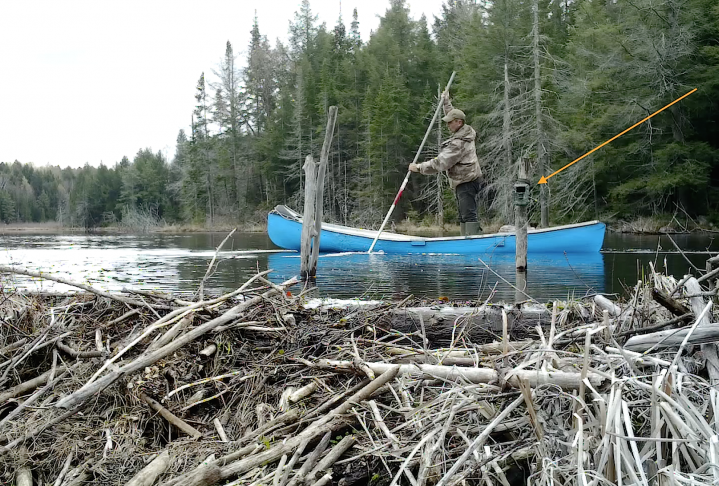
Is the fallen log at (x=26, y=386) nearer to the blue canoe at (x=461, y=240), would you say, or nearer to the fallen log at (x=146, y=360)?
the fallen log at (x=146, y=360)

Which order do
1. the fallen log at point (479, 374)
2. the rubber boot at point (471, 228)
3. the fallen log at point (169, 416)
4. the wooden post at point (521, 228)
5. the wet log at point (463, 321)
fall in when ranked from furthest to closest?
1. the rubber boot at point (471, 228)
2. the wooden post at point (521, 228)
3. the wet log at point (463, 321)
4. the fallen log at point (169, 416)
5. the fallen log at point (479, 374)

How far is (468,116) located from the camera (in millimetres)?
36375

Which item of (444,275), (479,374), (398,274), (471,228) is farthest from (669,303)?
(471,228)

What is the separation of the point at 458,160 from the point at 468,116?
2583cm

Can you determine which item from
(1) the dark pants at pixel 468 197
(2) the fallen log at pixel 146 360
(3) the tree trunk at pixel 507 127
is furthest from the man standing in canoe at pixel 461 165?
(3) the tree trunk at pixel 507 127

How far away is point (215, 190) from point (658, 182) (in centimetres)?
3853

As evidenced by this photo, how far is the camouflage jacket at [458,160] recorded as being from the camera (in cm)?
1152

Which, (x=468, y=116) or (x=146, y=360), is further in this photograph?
(x=468, y=116)

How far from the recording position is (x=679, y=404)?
211cm

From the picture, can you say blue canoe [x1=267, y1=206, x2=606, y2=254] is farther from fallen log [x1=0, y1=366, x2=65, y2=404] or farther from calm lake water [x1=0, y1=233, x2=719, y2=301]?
fallen log [x1=0, y1=366, x2=65, y2=404]

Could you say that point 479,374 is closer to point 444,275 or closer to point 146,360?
point 146,360

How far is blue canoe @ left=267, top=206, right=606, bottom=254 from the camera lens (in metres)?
12.8

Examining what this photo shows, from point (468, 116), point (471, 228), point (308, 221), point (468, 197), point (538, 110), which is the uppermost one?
point (468, 116)

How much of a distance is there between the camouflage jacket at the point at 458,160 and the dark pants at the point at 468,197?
17 centimetres
